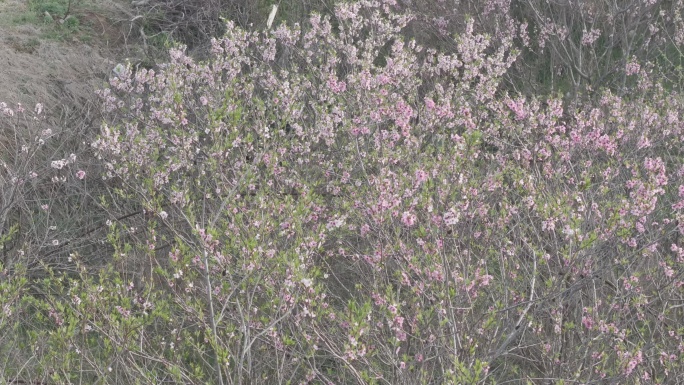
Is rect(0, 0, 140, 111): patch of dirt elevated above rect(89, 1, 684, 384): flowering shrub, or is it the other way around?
rect(89, 1, 684, 384): flowering shrub

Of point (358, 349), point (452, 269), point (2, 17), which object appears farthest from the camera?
point (2, 17)

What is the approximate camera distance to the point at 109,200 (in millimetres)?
8367

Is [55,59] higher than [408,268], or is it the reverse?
[408,268]

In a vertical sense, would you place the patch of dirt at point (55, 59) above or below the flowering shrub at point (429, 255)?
below

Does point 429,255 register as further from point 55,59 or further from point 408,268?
point 55,59

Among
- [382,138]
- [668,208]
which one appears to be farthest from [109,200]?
[668,208]

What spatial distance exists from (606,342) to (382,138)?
1952 mm

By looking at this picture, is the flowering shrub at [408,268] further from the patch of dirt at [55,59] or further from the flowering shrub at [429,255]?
the patch of dirt at [55,59]

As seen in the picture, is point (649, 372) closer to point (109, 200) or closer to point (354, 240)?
point (354, 240)

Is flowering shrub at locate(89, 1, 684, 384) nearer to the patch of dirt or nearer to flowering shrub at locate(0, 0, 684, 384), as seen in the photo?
flowering shrub at locate(0, 0, 684, 384)

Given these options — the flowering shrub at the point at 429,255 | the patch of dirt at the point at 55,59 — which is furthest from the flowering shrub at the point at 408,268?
the patch of dirt at the point at 55,59

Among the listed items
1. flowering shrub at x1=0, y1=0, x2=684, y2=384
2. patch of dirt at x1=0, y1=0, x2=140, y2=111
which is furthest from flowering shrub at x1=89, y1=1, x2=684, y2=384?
patch of dirt at x1=0, y1=0, x2=140, y2=111

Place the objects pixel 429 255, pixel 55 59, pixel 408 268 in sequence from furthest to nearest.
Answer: pixel 55 59
pixel 408 268
pixel 429 255

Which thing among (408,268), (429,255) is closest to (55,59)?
(408,268)
